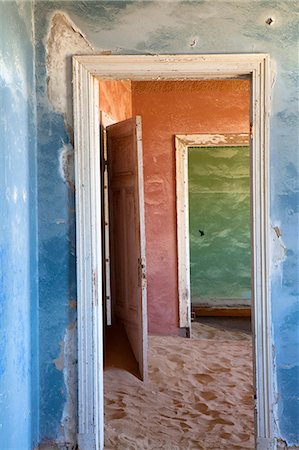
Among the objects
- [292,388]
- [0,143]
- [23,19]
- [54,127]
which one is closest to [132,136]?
[54,127]

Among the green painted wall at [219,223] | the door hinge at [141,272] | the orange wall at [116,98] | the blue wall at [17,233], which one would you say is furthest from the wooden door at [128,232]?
the green painted wall at [219,223]

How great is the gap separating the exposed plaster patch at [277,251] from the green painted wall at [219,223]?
5.18 meters

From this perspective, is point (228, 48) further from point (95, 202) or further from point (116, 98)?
point (116, 98)

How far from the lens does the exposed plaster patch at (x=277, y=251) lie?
2.93 meters

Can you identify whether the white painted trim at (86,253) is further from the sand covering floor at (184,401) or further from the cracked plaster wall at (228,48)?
the sand covering floor at (184,401)

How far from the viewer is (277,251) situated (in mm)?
2938

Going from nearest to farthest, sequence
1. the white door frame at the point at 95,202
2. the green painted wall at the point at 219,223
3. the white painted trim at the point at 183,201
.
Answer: the white door frame at the point at 95,202, the white painted trim at the point at 183,201, the green painted wall at the point at 219,223

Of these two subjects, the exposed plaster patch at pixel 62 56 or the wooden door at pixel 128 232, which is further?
the wooden door at pixel 128 232

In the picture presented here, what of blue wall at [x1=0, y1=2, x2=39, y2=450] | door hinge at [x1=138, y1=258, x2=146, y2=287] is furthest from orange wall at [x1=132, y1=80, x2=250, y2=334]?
blue wall at [x1=0, y1=2, x2=39, y2=450]

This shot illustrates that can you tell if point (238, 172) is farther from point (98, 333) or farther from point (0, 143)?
point (0, 143)

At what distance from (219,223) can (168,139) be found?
262 cm

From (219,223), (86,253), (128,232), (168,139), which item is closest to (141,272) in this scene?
(128,232)

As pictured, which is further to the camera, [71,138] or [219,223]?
[219,223]

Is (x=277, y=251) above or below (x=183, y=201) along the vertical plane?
below
